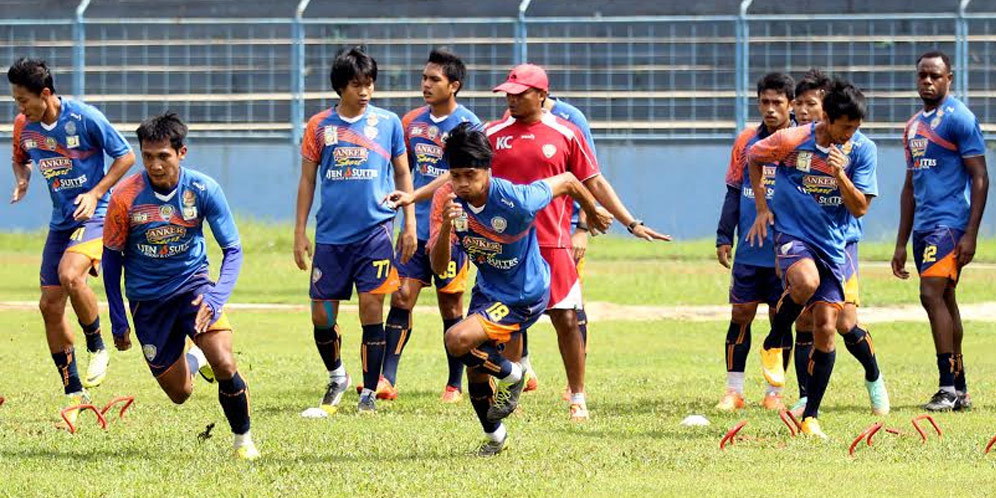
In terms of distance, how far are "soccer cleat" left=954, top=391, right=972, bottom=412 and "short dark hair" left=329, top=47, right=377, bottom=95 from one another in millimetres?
4515

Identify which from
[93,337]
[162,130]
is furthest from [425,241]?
[162,130]

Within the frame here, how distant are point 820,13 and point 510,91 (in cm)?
1971

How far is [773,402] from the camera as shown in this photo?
11836 millimetres

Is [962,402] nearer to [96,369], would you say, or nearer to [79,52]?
[96,369]

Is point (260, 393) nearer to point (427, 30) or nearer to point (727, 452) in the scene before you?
point (727, 452)

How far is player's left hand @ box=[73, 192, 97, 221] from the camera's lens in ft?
36.5

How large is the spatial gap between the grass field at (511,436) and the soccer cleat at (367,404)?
7 cm

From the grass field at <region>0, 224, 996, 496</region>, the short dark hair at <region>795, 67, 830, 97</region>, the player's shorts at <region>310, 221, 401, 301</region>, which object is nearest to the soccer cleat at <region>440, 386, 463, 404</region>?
the grass field at <region>0, 224, 996, 496</region>

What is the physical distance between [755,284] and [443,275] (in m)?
2.20

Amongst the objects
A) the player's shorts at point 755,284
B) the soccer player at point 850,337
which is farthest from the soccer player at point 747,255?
the soccer player at point 850,337

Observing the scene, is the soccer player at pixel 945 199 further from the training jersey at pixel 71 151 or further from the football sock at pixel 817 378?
the training jersey at pixel 71 151

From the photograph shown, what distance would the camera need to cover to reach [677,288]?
72.9 ft

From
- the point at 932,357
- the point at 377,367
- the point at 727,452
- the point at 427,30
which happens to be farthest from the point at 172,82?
the point at 727,452

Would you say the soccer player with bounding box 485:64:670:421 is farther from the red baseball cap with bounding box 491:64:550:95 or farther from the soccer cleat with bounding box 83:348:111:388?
the soccer cleat with bounding box 83:348:111:388
